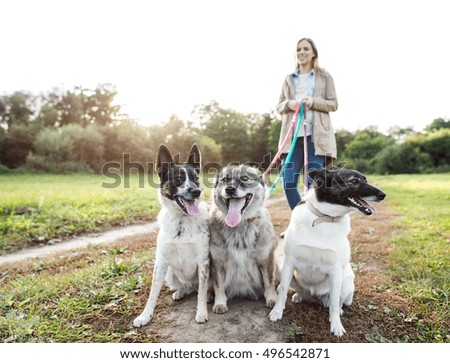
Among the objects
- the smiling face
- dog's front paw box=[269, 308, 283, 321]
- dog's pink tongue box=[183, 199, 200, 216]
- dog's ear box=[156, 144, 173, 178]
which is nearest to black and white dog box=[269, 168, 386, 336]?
dog's front paw box=[269, 308, 283, 321]

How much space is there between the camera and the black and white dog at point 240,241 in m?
3.57

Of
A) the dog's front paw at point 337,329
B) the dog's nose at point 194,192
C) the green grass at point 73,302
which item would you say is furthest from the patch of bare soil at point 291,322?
the dog's nose at point 194,192

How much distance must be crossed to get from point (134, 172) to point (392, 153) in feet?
57.7

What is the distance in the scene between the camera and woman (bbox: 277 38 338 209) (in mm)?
4930

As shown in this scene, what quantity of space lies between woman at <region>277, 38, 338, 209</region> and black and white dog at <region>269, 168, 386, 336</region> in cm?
162

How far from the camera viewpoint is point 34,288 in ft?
13.7

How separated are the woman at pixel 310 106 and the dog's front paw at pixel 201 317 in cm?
266

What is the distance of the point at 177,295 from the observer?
148 inches

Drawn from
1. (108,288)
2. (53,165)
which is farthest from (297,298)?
(53,165)

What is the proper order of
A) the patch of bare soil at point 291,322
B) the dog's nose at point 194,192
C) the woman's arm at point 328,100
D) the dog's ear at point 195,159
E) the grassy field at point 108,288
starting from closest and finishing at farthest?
the patch of bare soil at point 291,322 → the grassy field at point 108,288 → the dog's nose at point 194,192 → the dog's ear at point 195,159 → the woman's arm at point 328,100

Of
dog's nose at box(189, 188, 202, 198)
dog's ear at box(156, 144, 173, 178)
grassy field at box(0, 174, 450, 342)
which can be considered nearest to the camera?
grassy field at box(0, 174, 450, 342)

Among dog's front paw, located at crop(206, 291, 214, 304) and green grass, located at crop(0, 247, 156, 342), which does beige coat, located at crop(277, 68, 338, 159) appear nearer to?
dog's front paw, located at crop(206, 291, 214, 304)

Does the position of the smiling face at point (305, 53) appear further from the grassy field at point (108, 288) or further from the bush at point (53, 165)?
the bush at point (53, 165)

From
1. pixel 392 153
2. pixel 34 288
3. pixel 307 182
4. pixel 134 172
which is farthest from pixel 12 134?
pixel 392 153
